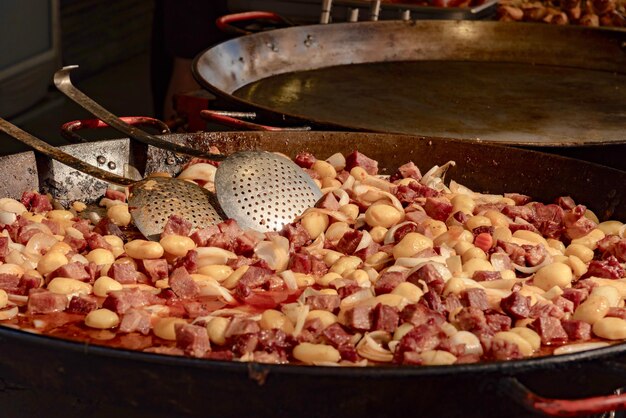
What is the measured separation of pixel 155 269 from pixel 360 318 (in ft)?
1.32

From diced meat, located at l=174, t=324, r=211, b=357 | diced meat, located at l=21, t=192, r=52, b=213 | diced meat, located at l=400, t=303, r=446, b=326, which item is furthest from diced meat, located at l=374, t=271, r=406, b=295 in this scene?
diced meat, located at l=21, t=192, r=52, b=213

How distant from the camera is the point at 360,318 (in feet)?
4.55

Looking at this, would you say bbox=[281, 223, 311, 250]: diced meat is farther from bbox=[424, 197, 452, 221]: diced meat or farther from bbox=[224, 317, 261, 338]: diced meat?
bbox=[224, 317, 261, 338]: diced meat

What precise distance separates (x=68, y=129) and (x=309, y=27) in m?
1.16

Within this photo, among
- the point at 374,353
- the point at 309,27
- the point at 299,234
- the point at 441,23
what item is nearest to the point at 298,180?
the point at 299,234

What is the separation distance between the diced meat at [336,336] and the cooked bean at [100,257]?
0.46m

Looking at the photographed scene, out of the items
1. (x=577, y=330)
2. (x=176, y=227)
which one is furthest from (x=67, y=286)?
(x=577, y=330)

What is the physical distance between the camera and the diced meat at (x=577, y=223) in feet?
5.98

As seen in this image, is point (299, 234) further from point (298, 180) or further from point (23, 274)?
point (23, 274)

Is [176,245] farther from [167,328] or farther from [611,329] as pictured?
[611,329]

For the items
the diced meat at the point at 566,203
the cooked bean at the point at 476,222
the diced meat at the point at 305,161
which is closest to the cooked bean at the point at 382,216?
the cooked bean at the point at 476,222

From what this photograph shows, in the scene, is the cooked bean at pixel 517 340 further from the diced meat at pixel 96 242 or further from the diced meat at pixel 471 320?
the diced meat at pixel 96 242

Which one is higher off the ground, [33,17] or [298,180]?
[298,180]

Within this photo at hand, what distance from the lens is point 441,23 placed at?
322cm
